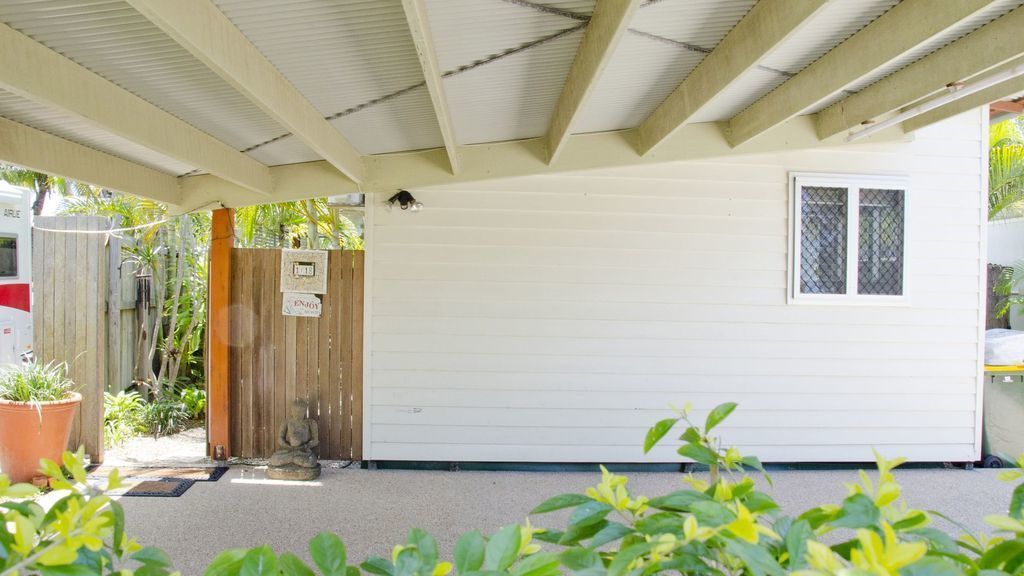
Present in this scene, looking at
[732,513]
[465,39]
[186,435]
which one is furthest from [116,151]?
[732,513]

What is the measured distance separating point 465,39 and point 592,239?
257cm

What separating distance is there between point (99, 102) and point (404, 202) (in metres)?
2.31

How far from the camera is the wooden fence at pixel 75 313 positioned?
16.2 feet

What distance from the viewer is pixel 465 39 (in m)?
2.71

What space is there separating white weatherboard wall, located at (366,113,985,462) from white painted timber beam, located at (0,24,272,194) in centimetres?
153

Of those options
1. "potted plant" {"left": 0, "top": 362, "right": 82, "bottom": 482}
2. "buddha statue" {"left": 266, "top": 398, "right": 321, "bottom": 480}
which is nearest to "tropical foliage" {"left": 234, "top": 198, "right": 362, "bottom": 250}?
"buddha statue" {"left": 266, "top": 398, "right": 321, "bottom": 480}

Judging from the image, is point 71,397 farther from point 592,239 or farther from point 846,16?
point 846,16

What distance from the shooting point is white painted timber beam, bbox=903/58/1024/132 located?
143 inches

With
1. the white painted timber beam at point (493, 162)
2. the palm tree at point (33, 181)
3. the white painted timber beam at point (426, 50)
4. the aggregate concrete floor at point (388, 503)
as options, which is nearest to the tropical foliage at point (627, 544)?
the white painted timber beam at point (426, 50)

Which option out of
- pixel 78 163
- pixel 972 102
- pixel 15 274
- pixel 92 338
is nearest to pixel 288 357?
pixel 92 338

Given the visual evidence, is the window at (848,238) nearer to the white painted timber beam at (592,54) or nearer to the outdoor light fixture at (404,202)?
the white painted timber beam at (592,54)

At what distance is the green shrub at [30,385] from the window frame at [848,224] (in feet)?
18.1

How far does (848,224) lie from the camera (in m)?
5.10

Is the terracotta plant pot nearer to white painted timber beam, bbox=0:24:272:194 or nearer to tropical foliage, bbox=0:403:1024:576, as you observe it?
white painted timber beam, bbox=0:24:272:194
